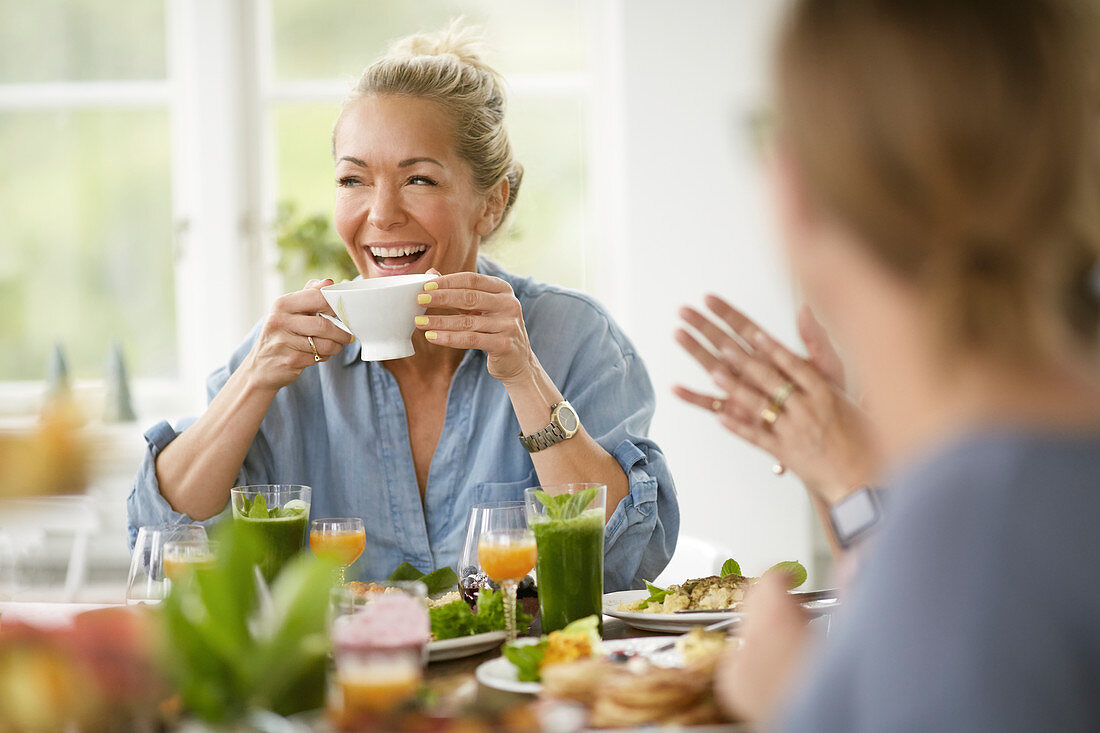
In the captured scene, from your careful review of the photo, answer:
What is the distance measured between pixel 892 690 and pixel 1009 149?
37 centimetres

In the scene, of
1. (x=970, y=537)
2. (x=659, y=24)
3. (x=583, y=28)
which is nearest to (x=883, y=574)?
(x=970, y=537)

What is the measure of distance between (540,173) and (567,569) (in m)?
3.19

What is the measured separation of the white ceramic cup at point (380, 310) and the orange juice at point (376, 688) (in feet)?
2.66

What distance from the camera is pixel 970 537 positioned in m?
0.68

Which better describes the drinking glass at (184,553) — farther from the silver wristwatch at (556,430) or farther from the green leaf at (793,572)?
the green leaf at (793,572)

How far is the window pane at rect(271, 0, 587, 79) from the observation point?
427 cm

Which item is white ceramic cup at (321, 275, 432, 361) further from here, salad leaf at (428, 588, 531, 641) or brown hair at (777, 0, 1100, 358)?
brown hair at (777, 0, 1100, 358)

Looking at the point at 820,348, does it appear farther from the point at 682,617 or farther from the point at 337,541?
the point at 337,541

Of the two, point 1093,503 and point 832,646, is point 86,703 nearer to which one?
point 832,646

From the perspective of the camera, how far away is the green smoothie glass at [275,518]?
1467 millimetres

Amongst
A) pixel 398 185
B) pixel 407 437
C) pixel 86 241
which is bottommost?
pixel 407 437

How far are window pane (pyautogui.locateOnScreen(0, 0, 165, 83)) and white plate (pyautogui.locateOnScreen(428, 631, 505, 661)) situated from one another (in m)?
3.64

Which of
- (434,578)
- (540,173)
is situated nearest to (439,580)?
(434,578)

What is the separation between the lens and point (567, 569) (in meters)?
1.37
